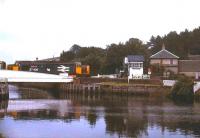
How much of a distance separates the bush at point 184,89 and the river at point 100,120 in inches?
273

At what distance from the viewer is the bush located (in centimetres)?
7075

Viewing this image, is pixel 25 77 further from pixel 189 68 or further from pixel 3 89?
pixel 189 68

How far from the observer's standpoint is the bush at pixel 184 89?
2785 inches

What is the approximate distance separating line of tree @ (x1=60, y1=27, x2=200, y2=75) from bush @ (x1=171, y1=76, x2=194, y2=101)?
2325cm

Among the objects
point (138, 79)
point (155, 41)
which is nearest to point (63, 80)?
point (138, 79)

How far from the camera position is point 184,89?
71.2 meters

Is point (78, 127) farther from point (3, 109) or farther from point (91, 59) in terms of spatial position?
point (91, 59)

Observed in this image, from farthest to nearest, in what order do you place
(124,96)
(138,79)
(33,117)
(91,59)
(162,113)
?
(91,59)
(138,79)
(124,96)
(162,113)
(33,117)

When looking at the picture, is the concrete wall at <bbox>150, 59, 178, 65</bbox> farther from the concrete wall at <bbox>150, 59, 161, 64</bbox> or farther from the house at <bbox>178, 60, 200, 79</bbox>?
the house at <bbox>178, 60, 200, 79</bbox>

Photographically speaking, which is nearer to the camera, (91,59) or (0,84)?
(0,84)

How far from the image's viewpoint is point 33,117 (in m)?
48.7

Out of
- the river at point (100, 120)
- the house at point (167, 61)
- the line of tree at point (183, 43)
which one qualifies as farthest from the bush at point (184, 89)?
the line of tree at point (183, 43)

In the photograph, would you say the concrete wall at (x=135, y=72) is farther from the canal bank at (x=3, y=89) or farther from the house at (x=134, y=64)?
the canal bank at (x=3, y=89)

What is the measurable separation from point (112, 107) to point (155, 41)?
95316mm
